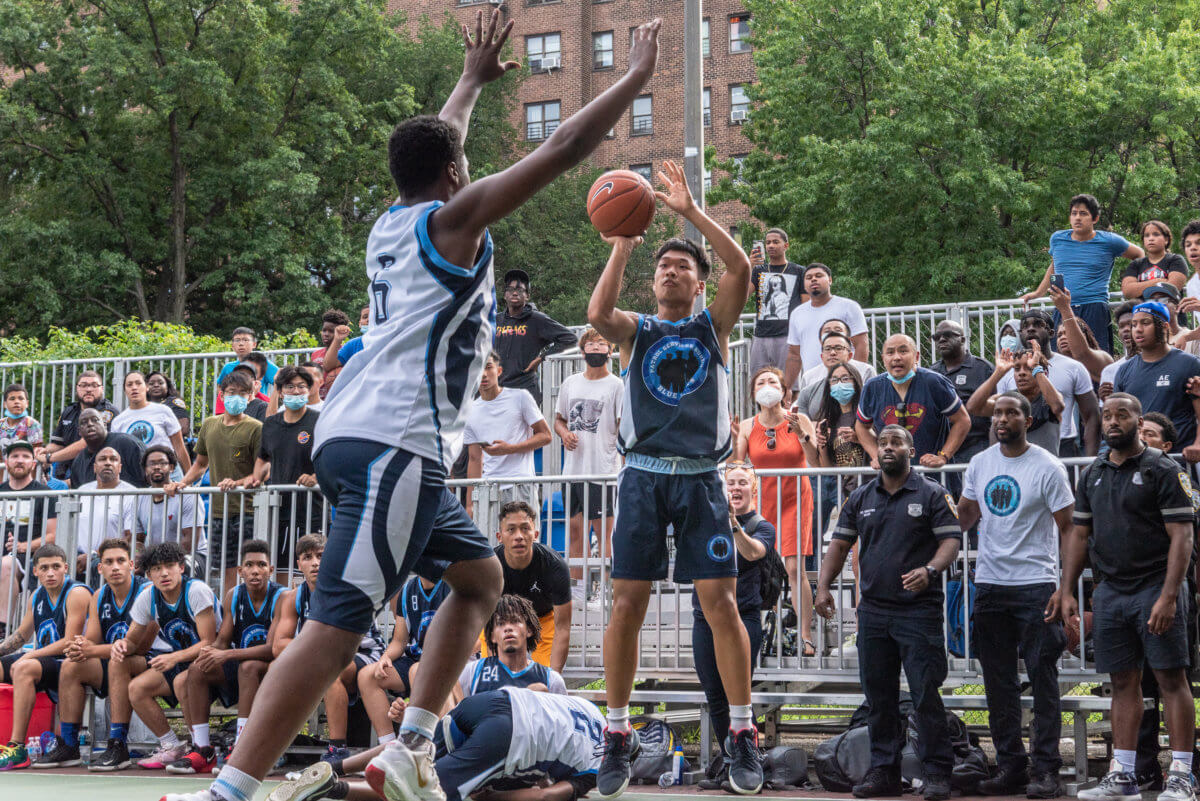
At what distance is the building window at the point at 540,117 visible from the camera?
179 ft

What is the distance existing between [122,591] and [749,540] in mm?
5379

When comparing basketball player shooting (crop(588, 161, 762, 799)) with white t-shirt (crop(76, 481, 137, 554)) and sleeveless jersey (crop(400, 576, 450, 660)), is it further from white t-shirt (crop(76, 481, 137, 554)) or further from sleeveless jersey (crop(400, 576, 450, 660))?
white t-shirt (crop(76, 481, 137, 554))

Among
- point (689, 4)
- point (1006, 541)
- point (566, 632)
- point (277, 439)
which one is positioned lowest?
point (566, 632)

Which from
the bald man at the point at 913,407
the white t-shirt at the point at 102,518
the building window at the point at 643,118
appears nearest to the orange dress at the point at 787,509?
the bald man at the point at 913,407

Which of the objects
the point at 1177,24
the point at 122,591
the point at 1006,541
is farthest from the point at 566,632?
the point at 1177,24

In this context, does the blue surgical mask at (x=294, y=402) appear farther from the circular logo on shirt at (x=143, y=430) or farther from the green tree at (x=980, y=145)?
the green tree at (x=980, y=145)

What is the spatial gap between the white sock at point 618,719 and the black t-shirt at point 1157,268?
8.63 m

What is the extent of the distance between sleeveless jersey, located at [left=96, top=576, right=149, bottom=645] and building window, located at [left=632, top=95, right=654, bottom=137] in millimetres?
45326

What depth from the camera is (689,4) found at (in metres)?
14.6

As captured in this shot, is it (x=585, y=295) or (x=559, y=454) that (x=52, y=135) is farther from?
(x=559, y=454)

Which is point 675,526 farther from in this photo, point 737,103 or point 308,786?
point 737,103

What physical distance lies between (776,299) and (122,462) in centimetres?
719

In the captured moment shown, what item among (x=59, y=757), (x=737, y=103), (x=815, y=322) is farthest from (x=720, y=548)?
(x=737, y=103)

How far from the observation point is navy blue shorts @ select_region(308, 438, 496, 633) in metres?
4.50
